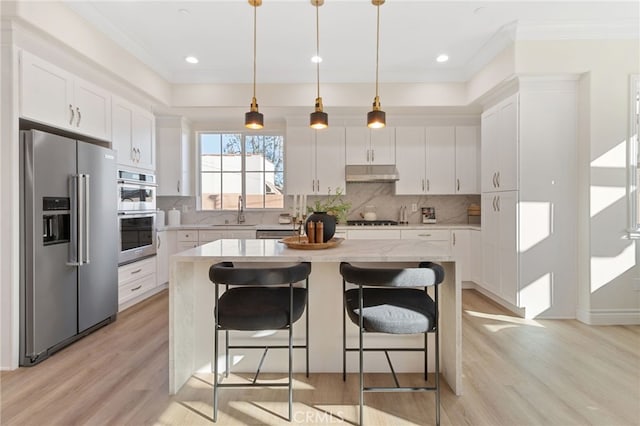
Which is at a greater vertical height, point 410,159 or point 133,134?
point 133,134

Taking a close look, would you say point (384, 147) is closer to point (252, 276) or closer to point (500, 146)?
point (500, 146)

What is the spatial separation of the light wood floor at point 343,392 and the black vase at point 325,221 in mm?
965

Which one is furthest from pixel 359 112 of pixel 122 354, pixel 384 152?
pixel 122 354

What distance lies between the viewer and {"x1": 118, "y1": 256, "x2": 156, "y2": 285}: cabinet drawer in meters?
3.64

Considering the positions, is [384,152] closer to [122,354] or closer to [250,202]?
[250,202]

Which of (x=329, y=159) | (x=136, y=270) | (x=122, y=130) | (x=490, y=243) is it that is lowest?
(x=136, y=270)

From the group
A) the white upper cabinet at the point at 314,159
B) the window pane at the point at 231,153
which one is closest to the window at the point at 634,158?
the white upper cabinet at the point at 314,159

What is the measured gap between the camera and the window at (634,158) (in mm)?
3316

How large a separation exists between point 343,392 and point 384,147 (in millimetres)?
3630

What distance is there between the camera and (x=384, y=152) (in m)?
5.02

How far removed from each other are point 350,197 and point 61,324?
12.4 feet

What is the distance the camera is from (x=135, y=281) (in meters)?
3.89

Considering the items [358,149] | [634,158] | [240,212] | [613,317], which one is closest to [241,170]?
[240,212]

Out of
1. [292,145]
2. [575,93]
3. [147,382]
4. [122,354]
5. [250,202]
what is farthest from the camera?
[250,202]
